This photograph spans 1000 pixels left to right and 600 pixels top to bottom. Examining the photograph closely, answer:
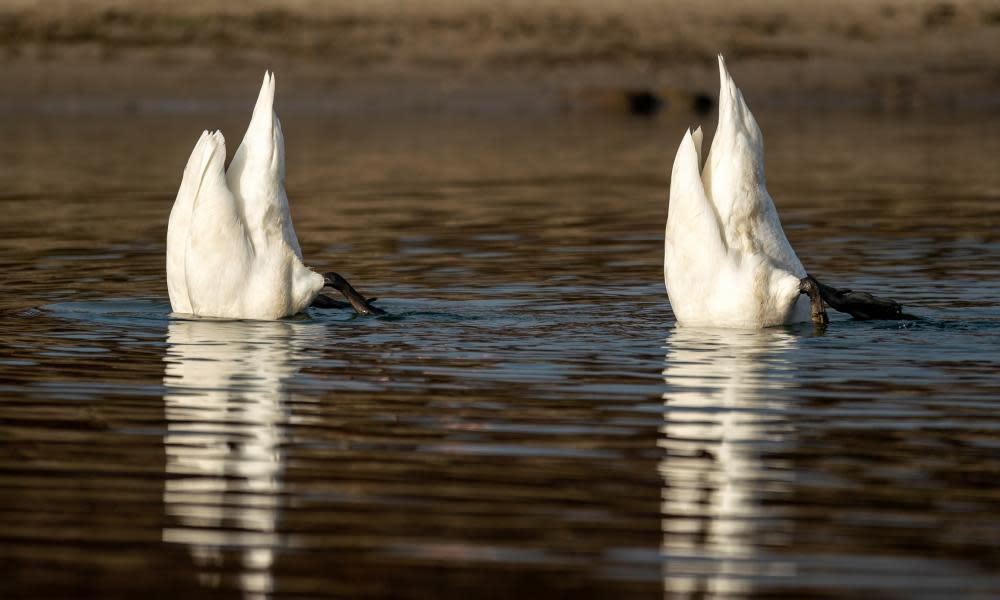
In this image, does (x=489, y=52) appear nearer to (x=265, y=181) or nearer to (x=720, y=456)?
(x=265, y=181)

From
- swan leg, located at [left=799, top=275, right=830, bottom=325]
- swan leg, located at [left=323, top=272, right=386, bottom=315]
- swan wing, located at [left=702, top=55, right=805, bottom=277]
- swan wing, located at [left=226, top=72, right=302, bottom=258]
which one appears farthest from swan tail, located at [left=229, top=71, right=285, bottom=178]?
swan leg, located at [left=799, top=275, right=830, bottom=325]

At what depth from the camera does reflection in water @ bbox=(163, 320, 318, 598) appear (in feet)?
16.1

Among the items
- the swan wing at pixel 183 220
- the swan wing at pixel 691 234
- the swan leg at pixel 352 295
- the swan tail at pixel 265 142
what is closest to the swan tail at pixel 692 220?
the swan wing at pixel 691 234

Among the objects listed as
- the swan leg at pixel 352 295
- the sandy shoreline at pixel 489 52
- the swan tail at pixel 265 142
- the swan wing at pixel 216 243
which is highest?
the sandy shoreline at pixel 489 52

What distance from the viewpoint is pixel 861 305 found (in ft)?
28.4

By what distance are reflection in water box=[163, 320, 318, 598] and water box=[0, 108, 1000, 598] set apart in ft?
0.05

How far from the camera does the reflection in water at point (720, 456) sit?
4.64 m

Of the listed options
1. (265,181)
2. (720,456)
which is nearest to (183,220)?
(265,181)

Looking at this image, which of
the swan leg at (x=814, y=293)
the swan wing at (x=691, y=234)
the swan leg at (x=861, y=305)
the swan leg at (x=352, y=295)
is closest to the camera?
the swan wing at (x=691, y=234)

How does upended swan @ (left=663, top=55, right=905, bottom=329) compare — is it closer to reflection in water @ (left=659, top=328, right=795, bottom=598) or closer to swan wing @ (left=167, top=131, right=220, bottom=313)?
reflection in water @ (left=659, top=328, right=795, bottom=598)

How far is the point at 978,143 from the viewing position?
2192cm

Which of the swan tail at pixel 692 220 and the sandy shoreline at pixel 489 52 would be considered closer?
the swan tail at pixel 692 220

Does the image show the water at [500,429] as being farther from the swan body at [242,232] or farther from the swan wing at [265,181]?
the swan wing at [265,181]

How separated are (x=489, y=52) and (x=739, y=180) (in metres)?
20.6
